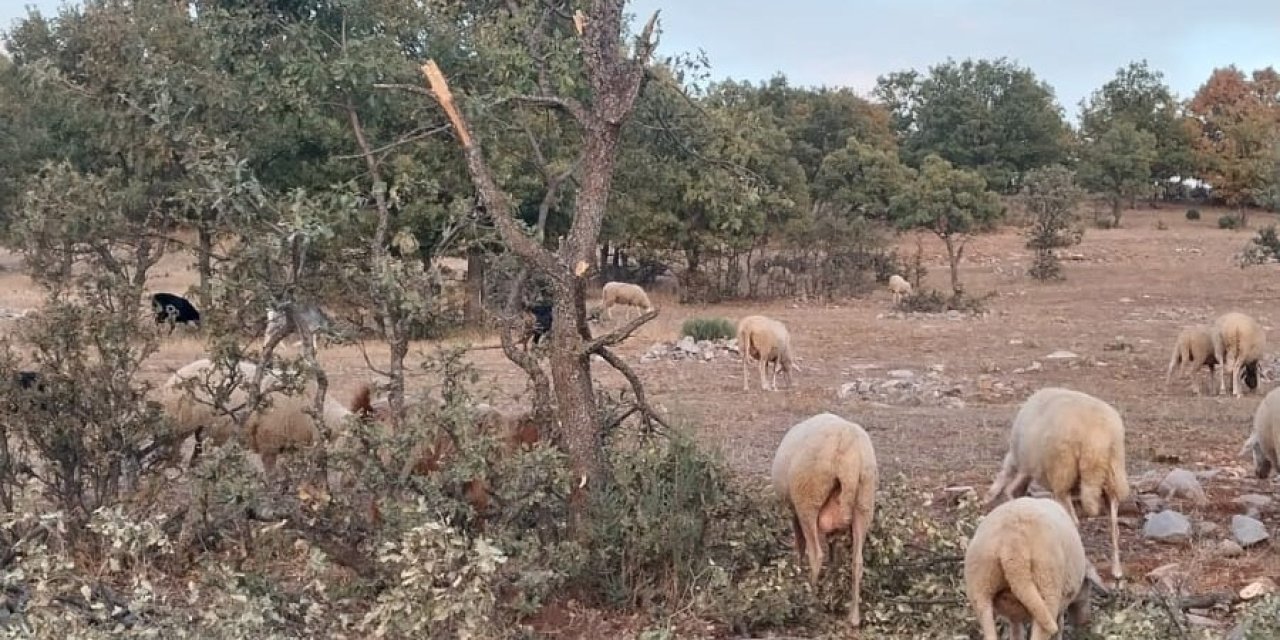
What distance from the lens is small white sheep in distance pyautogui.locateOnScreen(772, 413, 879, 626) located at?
6934mm

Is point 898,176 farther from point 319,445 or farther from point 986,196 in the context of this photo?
point 319,445

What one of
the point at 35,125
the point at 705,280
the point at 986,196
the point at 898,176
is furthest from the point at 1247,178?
the point at 35,125

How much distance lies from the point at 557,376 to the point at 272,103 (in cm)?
286

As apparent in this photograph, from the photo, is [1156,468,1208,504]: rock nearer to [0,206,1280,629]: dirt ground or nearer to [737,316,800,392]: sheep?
[0,206,1280,629]: dirt ground

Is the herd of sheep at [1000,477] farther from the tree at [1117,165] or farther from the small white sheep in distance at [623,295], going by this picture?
the tree at [1117,165]

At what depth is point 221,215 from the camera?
7262 mm

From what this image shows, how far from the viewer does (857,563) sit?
22.2 feet

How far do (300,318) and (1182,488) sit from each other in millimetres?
6418

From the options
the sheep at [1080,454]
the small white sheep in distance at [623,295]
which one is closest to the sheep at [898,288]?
the small white sheep in distance at [623,295]

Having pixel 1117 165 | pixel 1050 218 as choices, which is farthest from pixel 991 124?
pixel 1050 218

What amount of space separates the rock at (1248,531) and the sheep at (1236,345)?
9409 mm

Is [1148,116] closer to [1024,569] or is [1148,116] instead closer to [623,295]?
[623,295]

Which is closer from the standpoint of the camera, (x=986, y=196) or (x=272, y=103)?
(x=272, y=103)

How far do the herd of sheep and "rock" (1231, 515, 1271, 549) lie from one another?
779 millimetres
